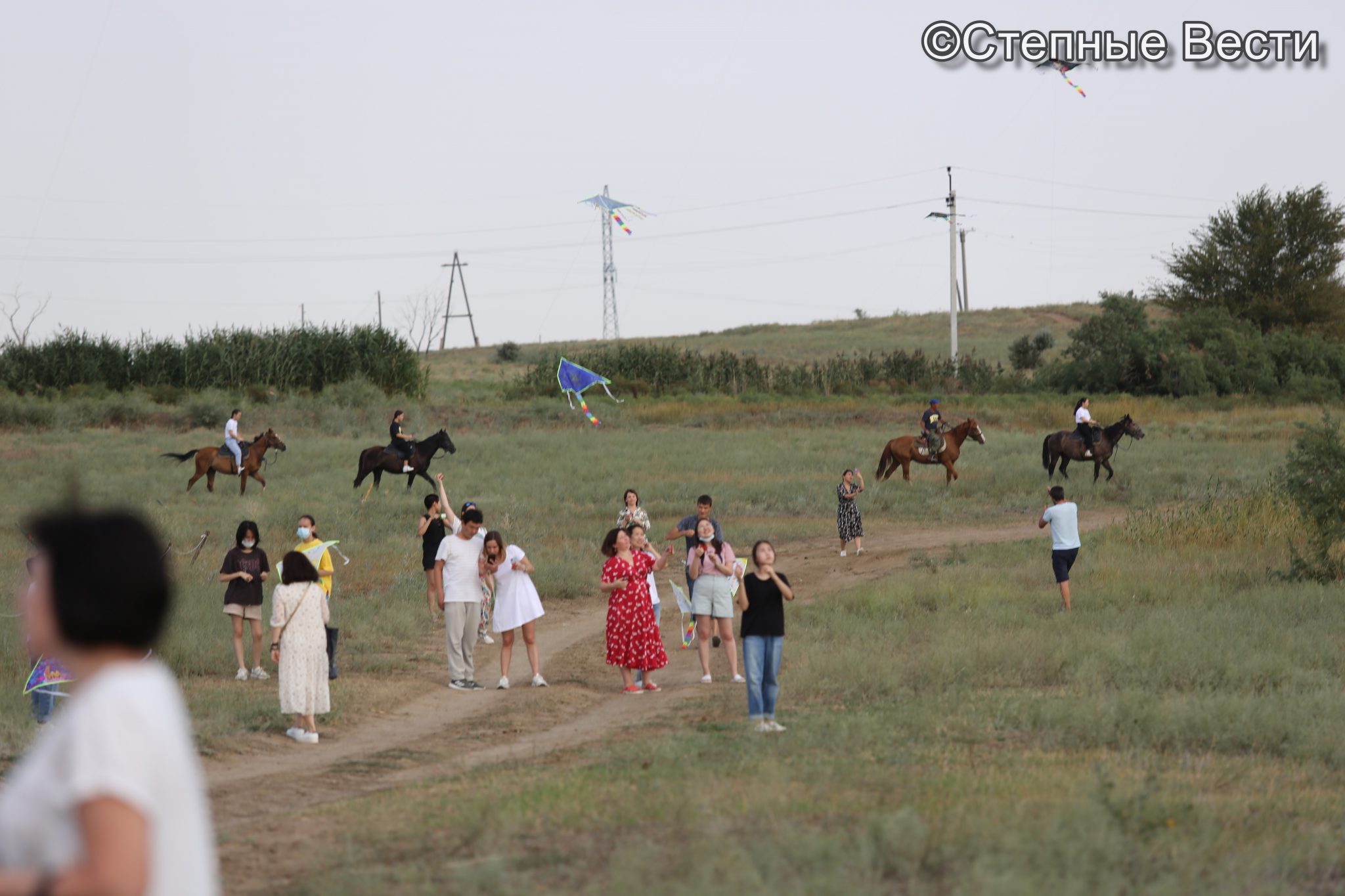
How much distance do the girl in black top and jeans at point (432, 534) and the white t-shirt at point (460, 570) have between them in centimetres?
A: 198

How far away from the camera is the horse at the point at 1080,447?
2958cm

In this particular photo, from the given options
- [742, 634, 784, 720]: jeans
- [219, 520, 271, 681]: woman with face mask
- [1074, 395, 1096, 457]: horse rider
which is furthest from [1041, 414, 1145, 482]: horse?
[742, 634, 784, 720]: jeans

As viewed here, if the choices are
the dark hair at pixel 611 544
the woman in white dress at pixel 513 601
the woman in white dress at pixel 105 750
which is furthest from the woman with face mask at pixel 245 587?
the woman in white dress at pixel 105 750

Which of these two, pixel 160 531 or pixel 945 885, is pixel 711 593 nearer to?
pixel 945 885

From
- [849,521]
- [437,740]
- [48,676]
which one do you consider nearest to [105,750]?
[437,740]

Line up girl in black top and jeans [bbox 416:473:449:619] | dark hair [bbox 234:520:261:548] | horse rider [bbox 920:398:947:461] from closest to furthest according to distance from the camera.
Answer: dark hair [bbox 234:520:261:548]
girl in black top and jeans [bbox 416:473:449:619]
horse rider [bbox 920:398:947:461]

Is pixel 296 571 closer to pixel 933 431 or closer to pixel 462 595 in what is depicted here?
pixel 462 595

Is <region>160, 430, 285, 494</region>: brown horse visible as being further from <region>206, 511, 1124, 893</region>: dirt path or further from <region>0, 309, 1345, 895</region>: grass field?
<region>206, 511, 1124, 893</region>: dirt path

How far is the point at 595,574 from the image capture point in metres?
20.5

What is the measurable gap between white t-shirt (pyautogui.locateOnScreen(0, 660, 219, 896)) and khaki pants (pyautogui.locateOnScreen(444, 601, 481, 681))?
1111 cm

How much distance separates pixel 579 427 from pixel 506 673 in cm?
3122

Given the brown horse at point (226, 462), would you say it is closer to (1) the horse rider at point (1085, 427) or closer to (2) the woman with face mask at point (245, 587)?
(2) the woman with face mask at point (245, 587)

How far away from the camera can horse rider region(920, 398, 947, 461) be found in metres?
29.8

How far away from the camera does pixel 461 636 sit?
13.9 metres
